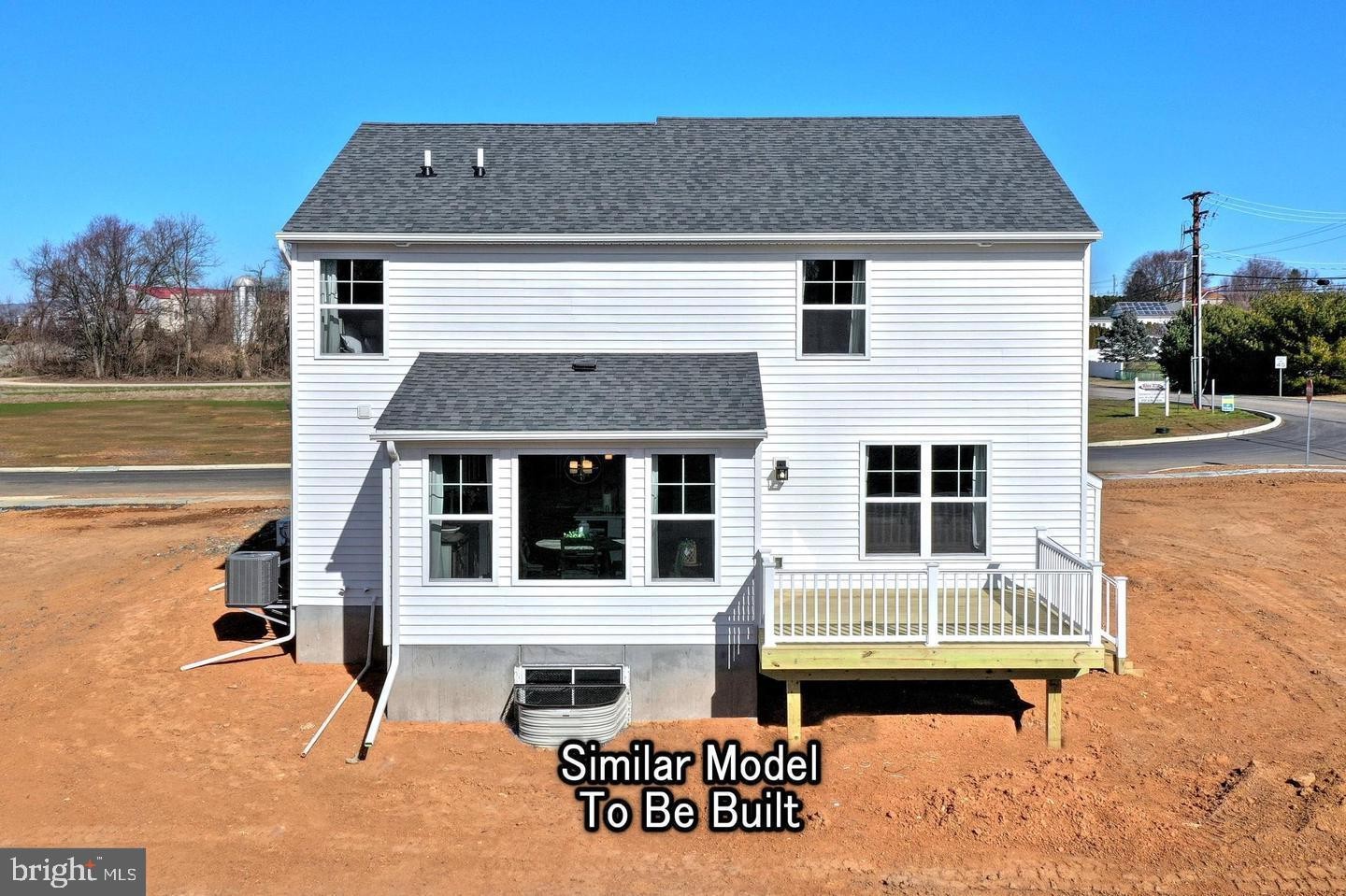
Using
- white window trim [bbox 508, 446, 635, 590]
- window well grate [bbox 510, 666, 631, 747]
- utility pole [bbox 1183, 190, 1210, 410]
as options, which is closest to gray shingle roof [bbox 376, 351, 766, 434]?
white window trim [bbox 508, 446, 635, 590]

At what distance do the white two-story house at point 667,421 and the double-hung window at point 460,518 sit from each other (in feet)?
0.10

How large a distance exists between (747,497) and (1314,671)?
8.24 m

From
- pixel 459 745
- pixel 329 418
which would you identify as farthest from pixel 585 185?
pixel 459 745

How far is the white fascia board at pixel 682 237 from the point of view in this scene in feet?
41.8

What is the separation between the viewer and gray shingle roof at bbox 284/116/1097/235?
13172 mm

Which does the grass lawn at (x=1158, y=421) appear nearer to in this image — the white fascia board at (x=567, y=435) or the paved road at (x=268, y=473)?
the paved road at (x=268, y=473)

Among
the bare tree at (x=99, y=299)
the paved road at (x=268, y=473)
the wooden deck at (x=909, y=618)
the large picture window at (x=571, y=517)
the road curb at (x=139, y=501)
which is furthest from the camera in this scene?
the bare tree at (x=99, y=299)

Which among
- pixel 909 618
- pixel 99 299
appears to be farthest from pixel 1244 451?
pixel 99 299

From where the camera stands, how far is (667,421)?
1162 cm

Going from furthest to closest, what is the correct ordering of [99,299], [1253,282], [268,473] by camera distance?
1. [1253,282]
2. [99,299]
3. [268,473]

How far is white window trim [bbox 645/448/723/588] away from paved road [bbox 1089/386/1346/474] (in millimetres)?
21805

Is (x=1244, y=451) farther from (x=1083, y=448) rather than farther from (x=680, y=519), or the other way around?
(x=680, y=519)
